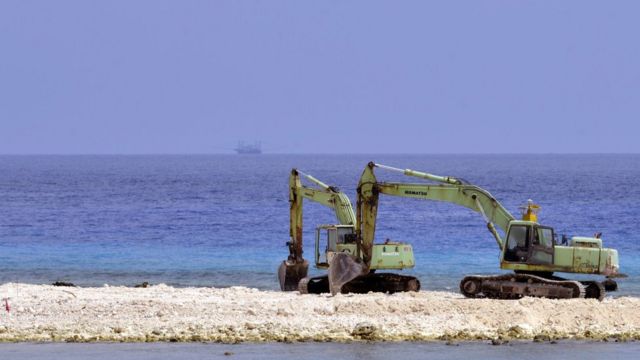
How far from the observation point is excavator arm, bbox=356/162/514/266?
41.1 m

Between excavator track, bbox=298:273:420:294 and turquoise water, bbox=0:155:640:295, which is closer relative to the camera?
excavator track, bbox=298:273:420:294

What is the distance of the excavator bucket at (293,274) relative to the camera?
46.4m

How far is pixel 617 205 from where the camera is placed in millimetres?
110250

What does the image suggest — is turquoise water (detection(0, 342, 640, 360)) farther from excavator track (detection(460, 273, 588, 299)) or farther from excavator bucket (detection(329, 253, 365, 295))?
excavator bucket (detection(329, 253, 365, 295))

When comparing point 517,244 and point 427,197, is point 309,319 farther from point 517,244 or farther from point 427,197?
point 517,244

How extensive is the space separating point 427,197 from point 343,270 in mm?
3389

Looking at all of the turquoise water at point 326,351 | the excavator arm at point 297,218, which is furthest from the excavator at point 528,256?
the turquoise water at point 326,351

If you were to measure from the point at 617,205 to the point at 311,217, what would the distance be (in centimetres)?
2584

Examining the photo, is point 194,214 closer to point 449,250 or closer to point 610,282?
point 449,250

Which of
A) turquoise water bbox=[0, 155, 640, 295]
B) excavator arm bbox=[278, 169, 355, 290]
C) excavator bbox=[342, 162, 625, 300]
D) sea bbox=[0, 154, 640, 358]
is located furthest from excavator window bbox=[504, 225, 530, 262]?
turquoise water bbox=[0, 155, 640, 295]

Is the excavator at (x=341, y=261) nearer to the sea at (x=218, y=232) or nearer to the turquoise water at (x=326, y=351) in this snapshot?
the sea at (x=218, y=232)

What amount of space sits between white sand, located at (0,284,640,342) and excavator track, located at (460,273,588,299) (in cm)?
131

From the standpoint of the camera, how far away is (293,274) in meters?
46.4

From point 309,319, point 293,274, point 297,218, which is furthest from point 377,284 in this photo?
point 309,319
